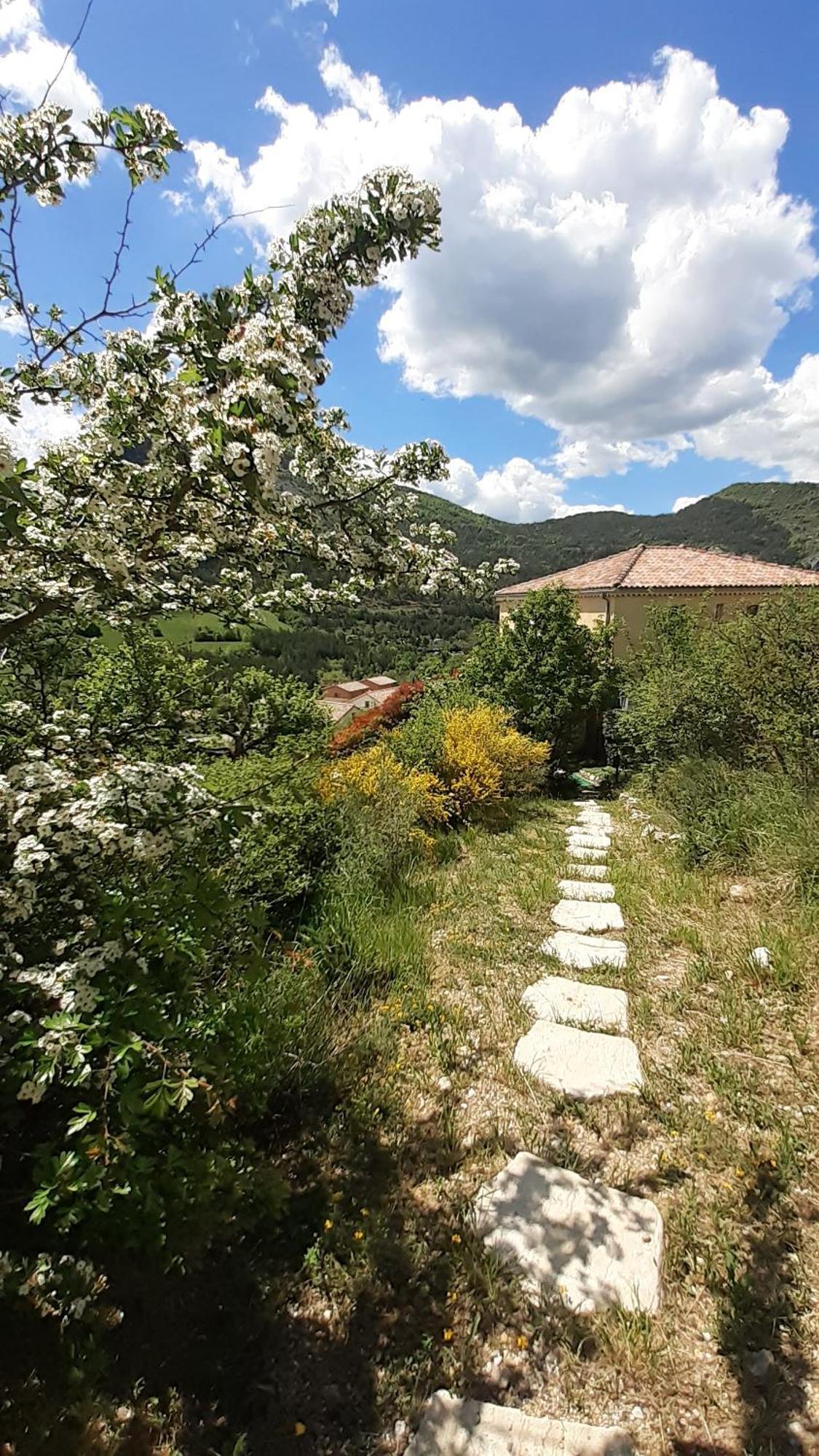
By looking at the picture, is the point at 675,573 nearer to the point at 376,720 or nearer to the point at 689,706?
the point at 376,720

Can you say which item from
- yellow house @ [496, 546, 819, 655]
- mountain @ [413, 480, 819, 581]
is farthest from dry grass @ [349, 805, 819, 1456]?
mountain @ [413, 480, 819, 581]

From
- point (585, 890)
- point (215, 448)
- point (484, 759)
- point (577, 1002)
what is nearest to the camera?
point (215, 448)

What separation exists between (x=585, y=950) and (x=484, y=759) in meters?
3.72

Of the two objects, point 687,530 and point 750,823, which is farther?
point 687,530

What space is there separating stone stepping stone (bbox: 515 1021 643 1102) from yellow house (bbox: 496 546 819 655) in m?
16.4

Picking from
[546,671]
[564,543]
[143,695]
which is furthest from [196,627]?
[564,543]

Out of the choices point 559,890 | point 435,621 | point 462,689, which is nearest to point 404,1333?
point 559,890

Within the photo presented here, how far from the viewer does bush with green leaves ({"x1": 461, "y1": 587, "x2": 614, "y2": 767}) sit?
13.0m

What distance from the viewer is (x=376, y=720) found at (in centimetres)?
1238

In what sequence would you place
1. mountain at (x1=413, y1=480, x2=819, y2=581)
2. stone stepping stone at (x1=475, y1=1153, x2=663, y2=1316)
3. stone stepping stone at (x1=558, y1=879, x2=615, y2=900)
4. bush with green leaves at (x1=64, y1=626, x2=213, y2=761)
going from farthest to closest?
mountain at (x1=413, y1=480, x2=819, y2=581) < stone stepping stone at (x1=558, y1=879, x2=615, y2=900) < bush with green leaves at (x1=64, y1=626, x2=213, y2=761) < stone stepping stone at (x1=475, y1=1153, x2=663, y2=1316)

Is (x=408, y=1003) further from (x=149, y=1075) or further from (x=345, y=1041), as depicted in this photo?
(x=149, y=1075)

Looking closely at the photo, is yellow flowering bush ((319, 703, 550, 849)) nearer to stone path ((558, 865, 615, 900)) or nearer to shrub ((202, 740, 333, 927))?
shrub ((202, 740, 333, 927))

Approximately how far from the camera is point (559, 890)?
545 cm

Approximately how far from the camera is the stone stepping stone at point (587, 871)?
5824mm
